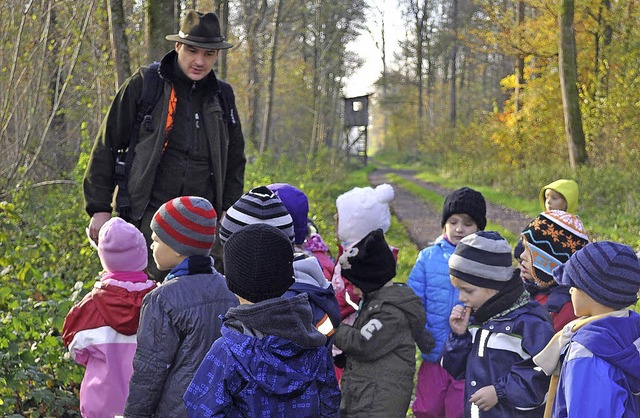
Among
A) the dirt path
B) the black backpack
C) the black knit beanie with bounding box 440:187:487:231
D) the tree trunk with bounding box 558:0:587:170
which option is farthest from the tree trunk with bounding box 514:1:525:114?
the black backpack

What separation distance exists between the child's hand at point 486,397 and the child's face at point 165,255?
158 centimetres

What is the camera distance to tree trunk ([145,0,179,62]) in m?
6.71

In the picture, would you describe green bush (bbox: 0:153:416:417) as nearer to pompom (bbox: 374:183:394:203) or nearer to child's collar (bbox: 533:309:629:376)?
pompom (bbox: 374:183:394:203)

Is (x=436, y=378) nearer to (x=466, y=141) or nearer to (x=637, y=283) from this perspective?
(x=637, y=283)

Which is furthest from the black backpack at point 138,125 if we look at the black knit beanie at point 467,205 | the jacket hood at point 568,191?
the jacket hood at point 568,191

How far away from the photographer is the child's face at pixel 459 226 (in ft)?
15.3

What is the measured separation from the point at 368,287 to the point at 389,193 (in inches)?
37.3

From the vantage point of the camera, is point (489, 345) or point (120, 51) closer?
point (489, 345)

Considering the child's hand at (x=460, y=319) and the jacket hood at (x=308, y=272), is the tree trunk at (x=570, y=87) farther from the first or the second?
the jacket hood at (x=308, y=272)

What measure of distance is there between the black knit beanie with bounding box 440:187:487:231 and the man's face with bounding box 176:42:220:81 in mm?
1745

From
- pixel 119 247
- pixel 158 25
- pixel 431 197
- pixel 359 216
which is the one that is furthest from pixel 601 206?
pixel 119 247

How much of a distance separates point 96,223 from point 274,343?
236 cm

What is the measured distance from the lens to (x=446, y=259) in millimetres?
4547

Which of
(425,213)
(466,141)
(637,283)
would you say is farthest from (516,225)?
(466,141)
